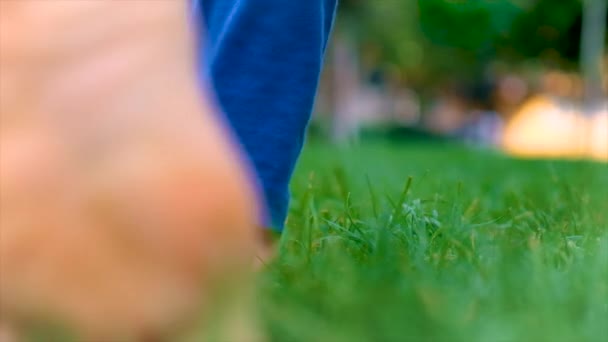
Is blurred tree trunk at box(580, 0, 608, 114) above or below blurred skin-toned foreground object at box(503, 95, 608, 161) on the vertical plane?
above

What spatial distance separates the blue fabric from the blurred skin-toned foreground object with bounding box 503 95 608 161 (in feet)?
19.3

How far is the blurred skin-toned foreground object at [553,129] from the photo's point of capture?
6840mm

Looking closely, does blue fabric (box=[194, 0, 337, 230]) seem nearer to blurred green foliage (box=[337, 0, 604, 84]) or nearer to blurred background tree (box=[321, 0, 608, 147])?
blurred green foliage (box=[337, 0, 604, 84])

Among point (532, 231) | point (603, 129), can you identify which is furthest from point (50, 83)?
point (603, 129)

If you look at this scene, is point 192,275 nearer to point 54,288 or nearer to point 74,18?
point 54,288

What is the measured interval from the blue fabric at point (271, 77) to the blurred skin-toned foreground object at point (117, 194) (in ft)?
0.94

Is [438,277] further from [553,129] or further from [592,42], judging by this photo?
[553,129]

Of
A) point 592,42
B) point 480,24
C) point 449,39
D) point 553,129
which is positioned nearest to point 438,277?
point 592,42

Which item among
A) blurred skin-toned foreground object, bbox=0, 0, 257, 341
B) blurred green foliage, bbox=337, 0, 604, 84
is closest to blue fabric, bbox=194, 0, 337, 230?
blurred skin-toned foreground object, bbox=0, 0, 257, 341

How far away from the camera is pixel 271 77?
111 centimetres

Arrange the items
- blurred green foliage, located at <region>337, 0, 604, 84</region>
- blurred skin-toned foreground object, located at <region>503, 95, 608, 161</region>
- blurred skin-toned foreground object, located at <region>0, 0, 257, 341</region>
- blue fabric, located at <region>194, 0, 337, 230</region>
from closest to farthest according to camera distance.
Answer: blurred skin-toned foreground object, located at <region>0, 0, 257, 341</region> < blue fabric, located at <region>194, 0, 337, 230</region> < blurred skin-toned foreground object, located at <region>503, 95, 608, 161</region> < blurred green foliage, located at <region>337, 0, 604, 84</region>

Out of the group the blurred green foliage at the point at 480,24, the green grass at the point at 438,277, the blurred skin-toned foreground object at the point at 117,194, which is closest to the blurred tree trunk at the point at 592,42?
the blurred green foliage at the point at 480,24

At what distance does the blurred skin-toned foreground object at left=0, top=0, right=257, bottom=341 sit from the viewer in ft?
2.35

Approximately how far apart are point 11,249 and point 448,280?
440mm
